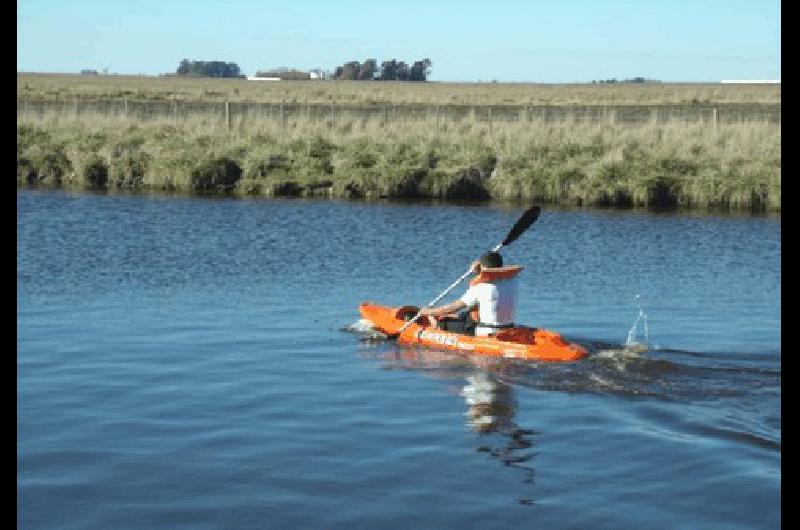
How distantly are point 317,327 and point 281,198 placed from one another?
15024 millimetres

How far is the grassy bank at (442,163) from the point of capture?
3158 cm

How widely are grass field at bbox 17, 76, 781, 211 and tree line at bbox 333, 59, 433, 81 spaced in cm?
10745

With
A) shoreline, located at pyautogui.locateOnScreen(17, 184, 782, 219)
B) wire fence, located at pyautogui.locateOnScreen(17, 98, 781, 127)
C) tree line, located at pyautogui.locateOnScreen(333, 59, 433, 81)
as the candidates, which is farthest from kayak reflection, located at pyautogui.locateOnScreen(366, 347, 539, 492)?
tree line, located at pyautogui.locateOnScreen(333, 59, 433, 81)

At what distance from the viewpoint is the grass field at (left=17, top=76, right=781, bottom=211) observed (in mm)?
31578

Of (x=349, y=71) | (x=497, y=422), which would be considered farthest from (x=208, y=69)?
(x=497, y=422)

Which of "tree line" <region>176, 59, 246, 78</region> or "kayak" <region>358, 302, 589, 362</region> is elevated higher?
"tree line" <region>176, 59, 246, 78</region>

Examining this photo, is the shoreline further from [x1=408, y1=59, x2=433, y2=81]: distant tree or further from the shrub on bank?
[x1=408, y1=59, x2=433, y2=81]: distant tree

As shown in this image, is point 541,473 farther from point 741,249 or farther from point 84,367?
point 741,249

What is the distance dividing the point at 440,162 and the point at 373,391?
19.8 m

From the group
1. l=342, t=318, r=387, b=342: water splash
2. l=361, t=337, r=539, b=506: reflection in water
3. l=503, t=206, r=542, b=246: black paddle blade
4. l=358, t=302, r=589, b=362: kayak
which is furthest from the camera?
l=503, t=206, r=542, b=246: black paddle blade

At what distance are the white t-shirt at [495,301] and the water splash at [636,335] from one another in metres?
1.47

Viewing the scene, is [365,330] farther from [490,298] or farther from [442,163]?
[442,163]

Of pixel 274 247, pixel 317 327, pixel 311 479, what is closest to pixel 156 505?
pixel 311 479

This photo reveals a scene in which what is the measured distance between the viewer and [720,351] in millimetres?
15844
